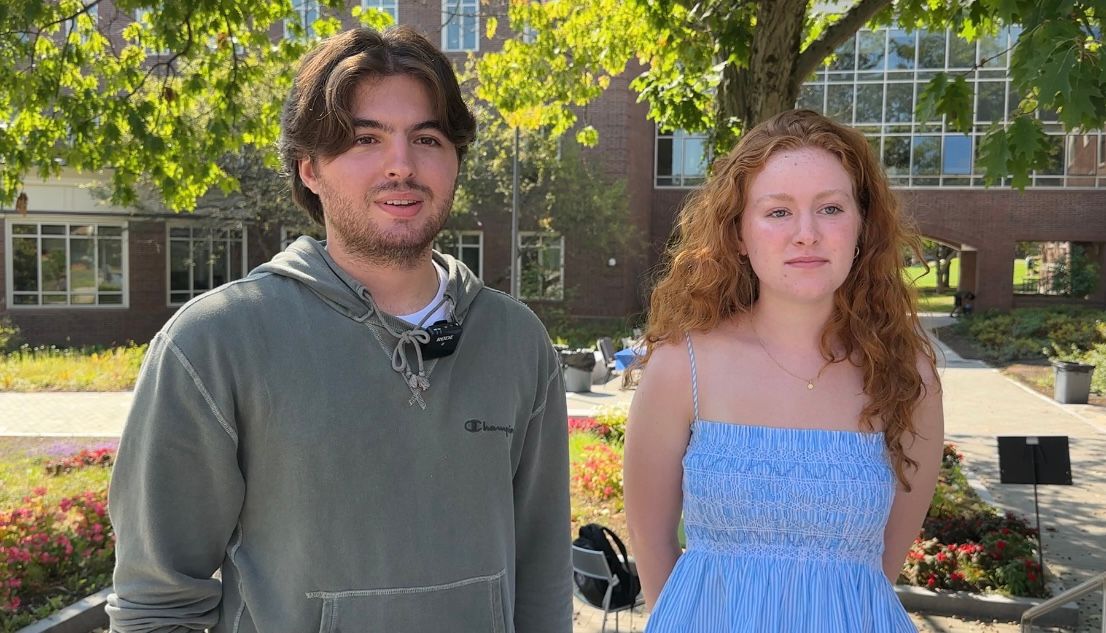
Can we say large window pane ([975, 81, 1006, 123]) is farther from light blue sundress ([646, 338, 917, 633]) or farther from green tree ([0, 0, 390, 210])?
light blue sundress ([646, 338, 917, 633])

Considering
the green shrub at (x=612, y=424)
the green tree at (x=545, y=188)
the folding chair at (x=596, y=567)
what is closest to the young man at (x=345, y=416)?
the folding chair at (x=596, y=567)

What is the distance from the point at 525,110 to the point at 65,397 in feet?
33.9

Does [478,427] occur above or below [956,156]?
below

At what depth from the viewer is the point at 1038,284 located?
33.6 meters

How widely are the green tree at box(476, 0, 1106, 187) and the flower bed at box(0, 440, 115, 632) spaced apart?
18.8ft

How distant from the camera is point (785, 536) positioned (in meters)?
2.27

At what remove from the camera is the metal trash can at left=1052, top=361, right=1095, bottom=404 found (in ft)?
51.3

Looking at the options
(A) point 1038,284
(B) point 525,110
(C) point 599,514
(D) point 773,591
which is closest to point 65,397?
(B) point 525,110

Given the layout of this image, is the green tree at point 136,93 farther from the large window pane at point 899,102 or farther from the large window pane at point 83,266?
the large window pane at point 899,102

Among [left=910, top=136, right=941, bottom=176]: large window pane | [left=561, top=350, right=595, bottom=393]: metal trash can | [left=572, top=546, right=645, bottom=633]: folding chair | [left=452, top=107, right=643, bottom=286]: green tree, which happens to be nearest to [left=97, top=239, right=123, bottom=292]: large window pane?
[left=452, top=107, right=643, bottom=286]: green tree

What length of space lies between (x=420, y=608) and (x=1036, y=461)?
5859 millimetres

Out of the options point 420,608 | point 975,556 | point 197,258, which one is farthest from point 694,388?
point 197,258

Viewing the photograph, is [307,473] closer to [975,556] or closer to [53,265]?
[975,556]

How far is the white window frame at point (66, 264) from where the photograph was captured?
24406 mm
